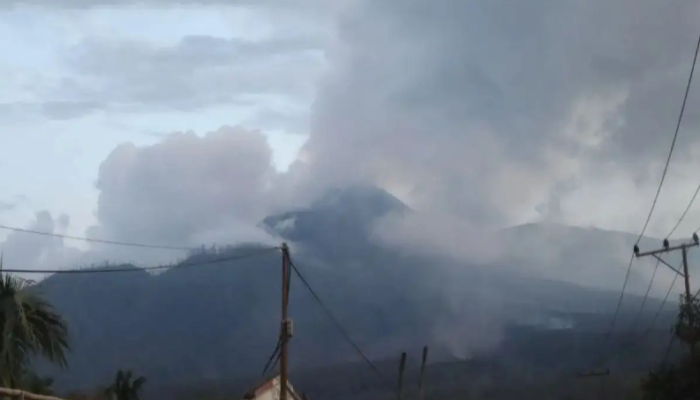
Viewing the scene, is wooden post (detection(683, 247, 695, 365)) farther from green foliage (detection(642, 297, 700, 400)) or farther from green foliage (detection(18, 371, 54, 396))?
green foliage (detection(18, 371, 54, 396))

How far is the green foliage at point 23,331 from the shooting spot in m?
27.3

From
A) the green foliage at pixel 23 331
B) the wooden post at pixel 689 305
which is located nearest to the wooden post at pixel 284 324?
the green foliage at pixel 23 331

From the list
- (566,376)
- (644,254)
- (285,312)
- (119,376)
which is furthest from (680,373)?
(566,376)

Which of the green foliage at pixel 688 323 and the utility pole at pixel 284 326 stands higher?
the green foliage at pixel 688 323

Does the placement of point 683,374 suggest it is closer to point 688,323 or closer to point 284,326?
point 688,323

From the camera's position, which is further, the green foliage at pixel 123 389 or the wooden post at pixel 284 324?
the green foliage at pixel 123 389

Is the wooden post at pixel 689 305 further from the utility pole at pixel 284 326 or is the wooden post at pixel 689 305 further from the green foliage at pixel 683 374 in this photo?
the utility pole at pixel 284 326

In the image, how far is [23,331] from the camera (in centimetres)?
2747

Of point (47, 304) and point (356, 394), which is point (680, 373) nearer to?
point (47, 304)

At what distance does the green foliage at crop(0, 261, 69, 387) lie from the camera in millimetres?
27297

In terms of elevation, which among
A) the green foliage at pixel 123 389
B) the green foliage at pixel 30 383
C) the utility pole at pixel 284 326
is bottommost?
the green foliage at pixel 30 383

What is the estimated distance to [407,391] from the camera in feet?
594

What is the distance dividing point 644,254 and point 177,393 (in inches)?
6290

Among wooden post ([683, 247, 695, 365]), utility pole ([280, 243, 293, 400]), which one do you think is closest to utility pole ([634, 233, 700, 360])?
wooden post ([683, 247, 695, 365])
